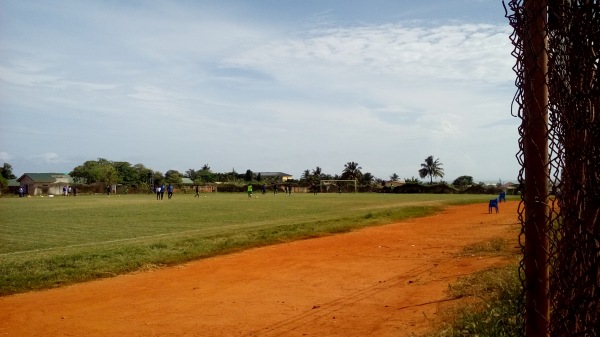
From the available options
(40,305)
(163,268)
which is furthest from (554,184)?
(163,268)

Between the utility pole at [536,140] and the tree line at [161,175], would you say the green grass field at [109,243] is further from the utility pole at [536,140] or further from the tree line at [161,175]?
the tree line at [161,175]

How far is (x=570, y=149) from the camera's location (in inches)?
107

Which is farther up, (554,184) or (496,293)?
(554,184)

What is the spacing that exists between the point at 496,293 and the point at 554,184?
471 centimetres

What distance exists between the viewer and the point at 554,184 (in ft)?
9.02

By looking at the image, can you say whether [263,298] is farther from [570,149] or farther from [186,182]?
[186,182]

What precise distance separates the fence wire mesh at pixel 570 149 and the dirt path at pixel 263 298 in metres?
3.53

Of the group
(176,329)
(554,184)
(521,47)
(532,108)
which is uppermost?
(521,47)

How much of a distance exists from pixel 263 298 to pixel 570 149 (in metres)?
6.45

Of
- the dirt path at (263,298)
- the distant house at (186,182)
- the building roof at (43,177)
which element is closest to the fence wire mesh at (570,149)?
the dirt path at (263,298)

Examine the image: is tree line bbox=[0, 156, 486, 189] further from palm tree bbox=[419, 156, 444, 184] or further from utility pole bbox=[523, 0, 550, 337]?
utility pole bbox=[523, 0, 550, 337]

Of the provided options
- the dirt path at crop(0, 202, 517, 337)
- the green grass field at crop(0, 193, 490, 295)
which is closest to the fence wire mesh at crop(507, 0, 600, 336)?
the dirt path at crop(0, 202, 517, 337)

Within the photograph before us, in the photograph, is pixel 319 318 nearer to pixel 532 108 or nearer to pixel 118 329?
pixel 118 329

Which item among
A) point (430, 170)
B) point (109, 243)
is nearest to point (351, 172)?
point (430, 170)
